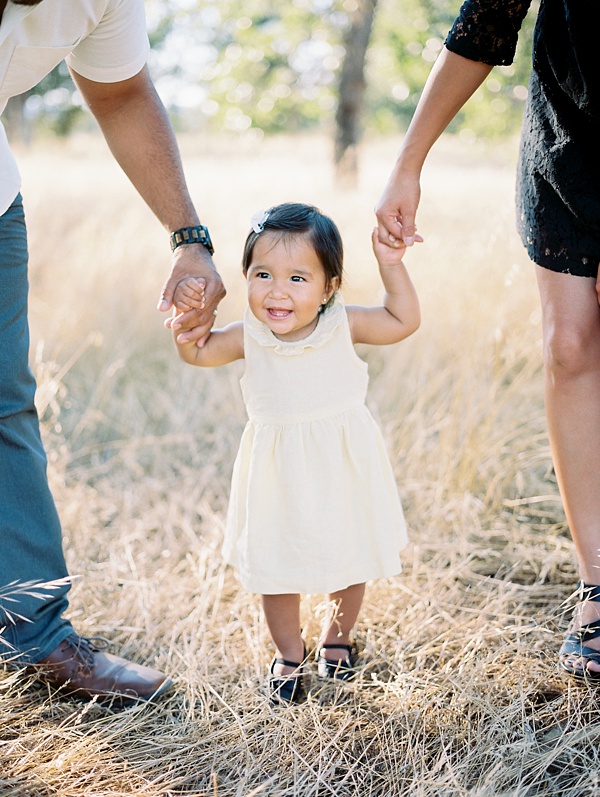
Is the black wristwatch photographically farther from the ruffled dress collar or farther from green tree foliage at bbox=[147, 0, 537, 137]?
green tree foliage at bbox=[147, 0, 537, 137]

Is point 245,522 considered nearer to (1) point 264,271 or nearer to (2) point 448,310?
(1) point 264,271

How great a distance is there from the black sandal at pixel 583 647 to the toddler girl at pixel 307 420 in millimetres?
458

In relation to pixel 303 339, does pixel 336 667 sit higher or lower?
lower

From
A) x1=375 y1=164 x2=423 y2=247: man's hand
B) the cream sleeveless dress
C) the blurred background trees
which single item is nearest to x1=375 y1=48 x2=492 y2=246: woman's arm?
x1=375 y1=164 x2=423 y2=247: man's hand

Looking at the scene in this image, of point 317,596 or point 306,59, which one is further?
point 306,59

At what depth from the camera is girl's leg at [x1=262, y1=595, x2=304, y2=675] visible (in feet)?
7.00

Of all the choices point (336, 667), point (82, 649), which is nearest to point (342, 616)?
point (336, 667)

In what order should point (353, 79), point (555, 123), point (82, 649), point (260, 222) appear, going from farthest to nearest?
point (353, 79), point (82, 649), point (260, 222), point (555, 123)

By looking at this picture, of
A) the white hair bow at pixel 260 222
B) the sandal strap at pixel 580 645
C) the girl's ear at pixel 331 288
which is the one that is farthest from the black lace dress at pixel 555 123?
the sandal strap at pixel 580 645

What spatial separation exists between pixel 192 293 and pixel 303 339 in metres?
0.29

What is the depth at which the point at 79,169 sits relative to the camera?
9258mm

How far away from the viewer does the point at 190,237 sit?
2160mm

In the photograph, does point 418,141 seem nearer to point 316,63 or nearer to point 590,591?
point 590,591

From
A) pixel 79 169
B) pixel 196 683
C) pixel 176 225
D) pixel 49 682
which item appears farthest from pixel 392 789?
pixel 79 169
